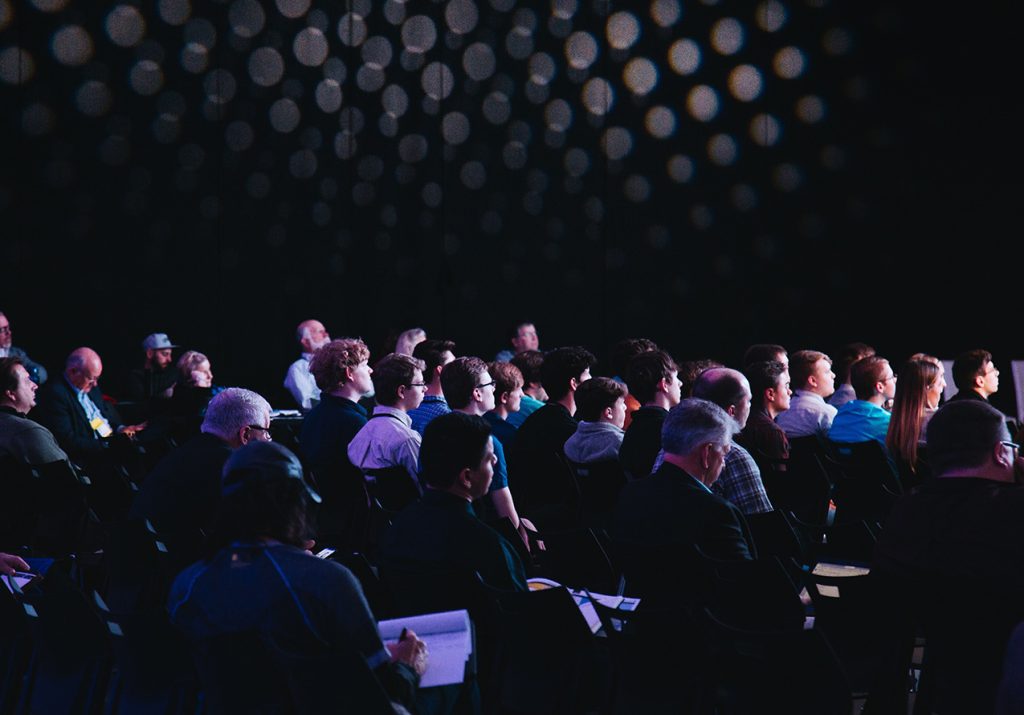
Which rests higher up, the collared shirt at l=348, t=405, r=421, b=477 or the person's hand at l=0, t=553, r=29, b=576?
the collared shirt at l=348, t=405, r=421, b=477

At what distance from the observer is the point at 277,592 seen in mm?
2316

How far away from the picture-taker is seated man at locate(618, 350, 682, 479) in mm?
4848

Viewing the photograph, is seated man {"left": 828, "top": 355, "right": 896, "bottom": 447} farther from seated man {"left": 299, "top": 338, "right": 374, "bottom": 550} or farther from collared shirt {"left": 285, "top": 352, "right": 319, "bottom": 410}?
collared shirt {"left": 285, "top": 352, "right": 319, "bottom": 410}

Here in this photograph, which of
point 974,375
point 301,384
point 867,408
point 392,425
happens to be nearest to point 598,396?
point 392,425

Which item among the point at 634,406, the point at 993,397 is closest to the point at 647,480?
the point at 634,406

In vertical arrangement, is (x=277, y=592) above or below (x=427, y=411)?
above

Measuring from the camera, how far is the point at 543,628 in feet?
9.37

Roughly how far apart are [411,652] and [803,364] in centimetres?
408

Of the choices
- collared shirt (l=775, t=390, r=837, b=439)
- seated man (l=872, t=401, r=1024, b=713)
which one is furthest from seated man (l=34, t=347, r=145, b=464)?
seated man (l=872, t=401, r=1024, b=713)

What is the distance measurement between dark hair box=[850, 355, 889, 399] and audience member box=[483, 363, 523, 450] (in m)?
1.69

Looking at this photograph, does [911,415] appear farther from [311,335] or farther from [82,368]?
[311,335]

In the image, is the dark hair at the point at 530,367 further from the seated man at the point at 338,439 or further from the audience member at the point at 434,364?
the seated man at the point at 338,439

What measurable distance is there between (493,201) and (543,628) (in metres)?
8.82

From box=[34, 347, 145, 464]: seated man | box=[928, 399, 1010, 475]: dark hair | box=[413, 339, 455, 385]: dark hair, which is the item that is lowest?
box=[34, 347, 145, 464]: seated man
